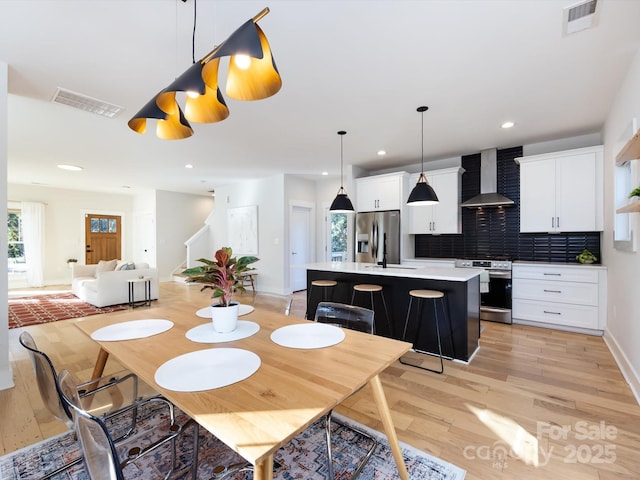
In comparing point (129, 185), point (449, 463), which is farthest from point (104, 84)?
point (129, 185)

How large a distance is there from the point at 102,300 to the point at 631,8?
7211mm

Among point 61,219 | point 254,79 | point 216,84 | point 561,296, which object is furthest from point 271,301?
point 61,219

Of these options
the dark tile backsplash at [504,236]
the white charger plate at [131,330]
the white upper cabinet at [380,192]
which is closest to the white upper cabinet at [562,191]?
the dark tile backsplash at [504,236]

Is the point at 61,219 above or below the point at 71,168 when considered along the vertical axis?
below

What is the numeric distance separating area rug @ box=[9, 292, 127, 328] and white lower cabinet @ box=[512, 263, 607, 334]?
253 inches

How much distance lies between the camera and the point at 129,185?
755 centimetres

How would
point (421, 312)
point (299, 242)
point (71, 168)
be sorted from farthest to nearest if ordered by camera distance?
point (299, 242) < point (71, 168) < point (421, 312)

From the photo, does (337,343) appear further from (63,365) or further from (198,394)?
(63,365)

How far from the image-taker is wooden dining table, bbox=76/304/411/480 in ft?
2.55

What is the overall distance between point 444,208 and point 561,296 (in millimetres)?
2000

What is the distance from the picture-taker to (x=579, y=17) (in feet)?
6.17

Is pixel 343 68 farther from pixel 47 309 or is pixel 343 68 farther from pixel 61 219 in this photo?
pixel 61 219

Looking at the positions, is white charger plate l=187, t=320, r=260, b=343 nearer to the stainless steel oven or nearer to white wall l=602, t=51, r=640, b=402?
white wall l=602, t=51, r=640, b=402

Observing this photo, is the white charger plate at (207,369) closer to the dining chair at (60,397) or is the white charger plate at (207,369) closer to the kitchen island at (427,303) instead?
the dining chair at (60,397)
